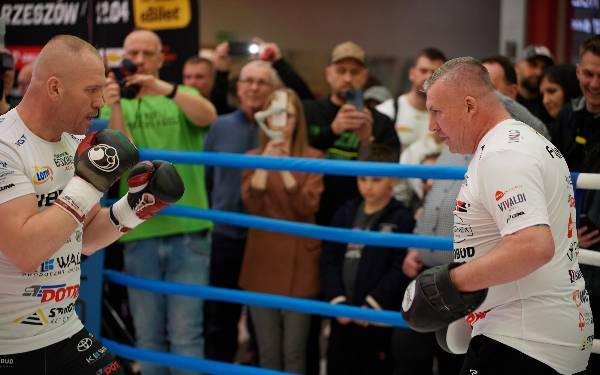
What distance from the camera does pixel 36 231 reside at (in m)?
2.27

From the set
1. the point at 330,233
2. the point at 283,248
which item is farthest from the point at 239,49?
the point at 330,233

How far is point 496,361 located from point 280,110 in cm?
216

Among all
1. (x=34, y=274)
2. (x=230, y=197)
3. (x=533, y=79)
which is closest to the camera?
(x=34, y=274)

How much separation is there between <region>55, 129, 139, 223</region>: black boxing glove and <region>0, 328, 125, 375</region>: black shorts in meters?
0.44

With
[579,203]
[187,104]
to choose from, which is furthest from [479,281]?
[187,104]

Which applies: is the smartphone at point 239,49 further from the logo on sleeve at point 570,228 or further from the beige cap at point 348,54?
the logo on sleeve at point 570,228

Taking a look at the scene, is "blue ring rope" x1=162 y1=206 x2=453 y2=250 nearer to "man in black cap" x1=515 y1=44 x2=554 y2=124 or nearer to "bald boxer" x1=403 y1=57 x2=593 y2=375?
"bald boxer" x1=403 y1=57 x2=593 y2=375

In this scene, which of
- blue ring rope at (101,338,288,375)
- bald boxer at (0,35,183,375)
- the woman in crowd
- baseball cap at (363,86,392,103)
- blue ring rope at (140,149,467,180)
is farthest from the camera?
baseball cap at (363,86,392,103)

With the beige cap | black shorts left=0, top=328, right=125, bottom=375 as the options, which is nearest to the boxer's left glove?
black shorts left=0, top=328, right=125, bottom=375

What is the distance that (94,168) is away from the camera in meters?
2.41

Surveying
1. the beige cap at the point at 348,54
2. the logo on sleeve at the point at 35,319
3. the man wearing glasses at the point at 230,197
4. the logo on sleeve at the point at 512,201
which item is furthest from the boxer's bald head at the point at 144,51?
the logo on sleeve at the point at 512,201

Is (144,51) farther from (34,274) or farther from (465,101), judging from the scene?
(465,101)

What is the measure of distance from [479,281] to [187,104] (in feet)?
7.32

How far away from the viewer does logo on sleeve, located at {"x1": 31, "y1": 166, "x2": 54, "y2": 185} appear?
2.46m
